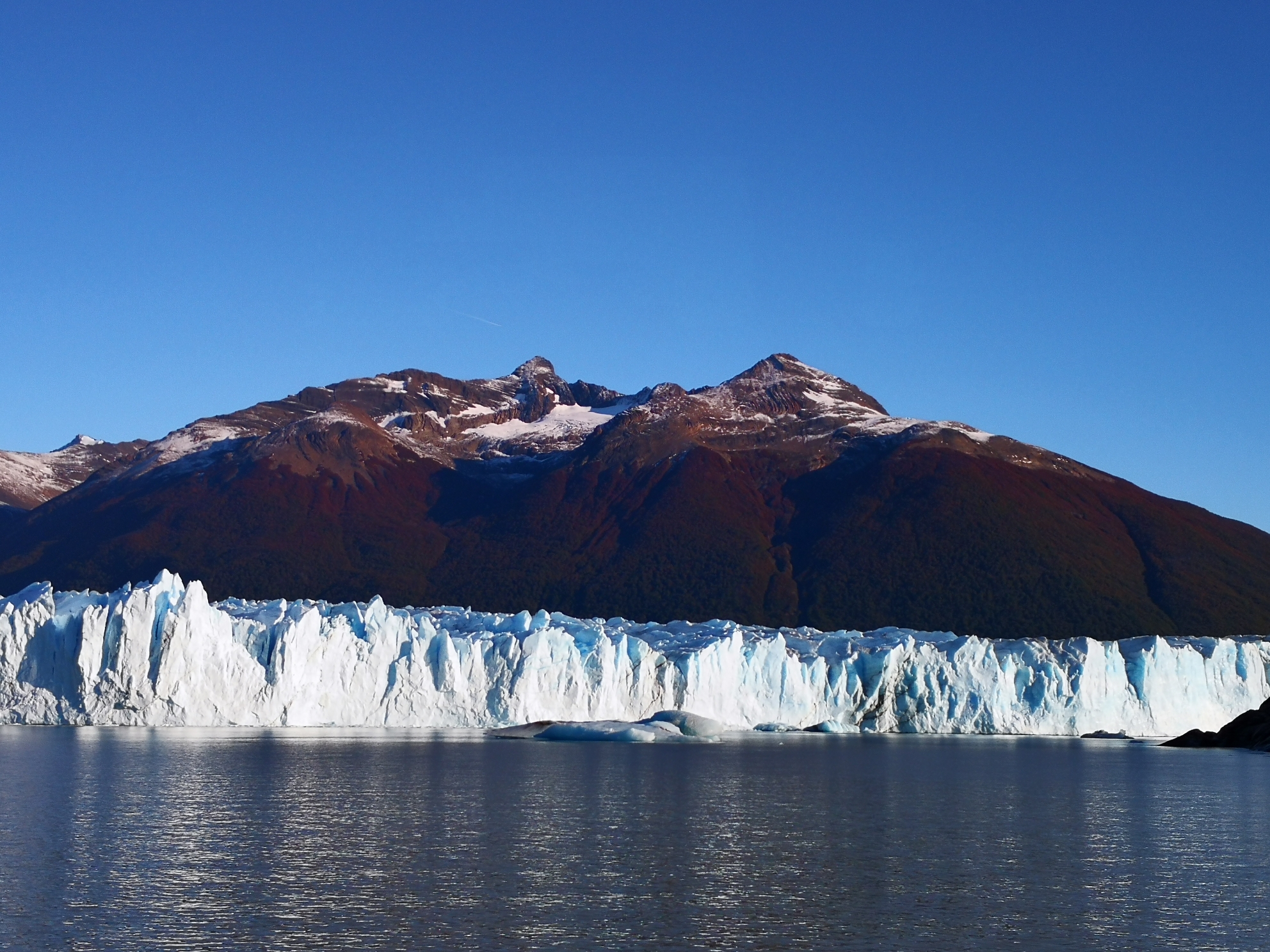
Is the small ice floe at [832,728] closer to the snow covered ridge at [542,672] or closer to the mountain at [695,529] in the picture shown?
the snow covered ridge at [542,672]

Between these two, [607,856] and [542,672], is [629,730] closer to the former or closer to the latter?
[542,672]

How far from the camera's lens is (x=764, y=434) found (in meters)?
183

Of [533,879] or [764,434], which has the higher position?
[764,434]

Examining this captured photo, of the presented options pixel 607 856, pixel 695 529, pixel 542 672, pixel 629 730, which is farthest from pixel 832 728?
pixel 695 529

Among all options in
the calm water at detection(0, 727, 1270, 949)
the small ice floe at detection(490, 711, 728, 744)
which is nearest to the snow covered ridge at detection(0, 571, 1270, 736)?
the small ice floe at detection(490, 711, 728, 744)

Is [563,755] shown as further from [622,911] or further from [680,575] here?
→ [680,575]

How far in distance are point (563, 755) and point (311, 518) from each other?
384 feet

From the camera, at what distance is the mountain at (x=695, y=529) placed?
142000 mm

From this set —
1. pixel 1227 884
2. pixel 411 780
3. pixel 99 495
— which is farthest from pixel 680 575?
pixel 1227 884

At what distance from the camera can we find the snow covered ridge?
54.2 metres

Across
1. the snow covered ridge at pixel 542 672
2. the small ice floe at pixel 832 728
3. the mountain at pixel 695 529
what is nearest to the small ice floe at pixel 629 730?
the snow covered ridge at pixel 542 672

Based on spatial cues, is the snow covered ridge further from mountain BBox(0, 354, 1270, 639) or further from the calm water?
mountain BBox(0, 354, 1270, 639)

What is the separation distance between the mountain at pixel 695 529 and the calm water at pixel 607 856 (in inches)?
3823

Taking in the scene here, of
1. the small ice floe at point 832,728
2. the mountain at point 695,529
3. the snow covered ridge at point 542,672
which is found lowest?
the small ice floe at point 832,728
